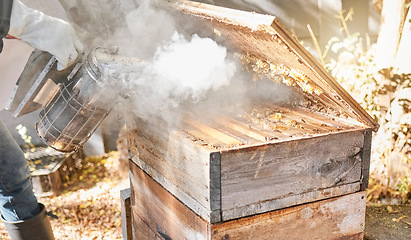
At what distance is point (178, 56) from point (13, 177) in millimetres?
1376

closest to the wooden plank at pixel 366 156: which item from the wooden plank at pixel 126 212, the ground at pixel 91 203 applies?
the wooden plank at pixel 126 212

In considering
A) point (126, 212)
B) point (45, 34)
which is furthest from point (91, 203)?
point (45, 34)

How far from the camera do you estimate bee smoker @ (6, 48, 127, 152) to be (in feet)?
6.90

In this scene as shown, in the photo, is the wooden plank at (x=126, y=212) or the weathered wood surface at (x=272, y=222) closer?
the weathered wood surface at (x=272, y=222)

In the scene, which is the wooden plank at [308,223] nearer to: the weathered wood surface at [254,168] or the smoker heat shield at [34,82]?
the weathered wood surface at [254,168]

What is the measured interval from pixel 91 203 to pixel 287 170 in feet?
10.0

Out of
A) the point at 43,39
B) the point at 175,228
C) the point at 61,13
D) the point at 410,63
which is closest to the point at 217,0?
the point at 61,13

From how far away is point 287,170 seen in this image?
1.77 m

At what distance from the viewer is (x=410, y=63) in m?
3.47

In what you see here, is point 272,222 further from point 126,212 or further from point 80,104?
point 126,212

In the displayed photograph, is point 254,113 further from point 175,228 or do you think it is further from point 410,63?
point 410,63

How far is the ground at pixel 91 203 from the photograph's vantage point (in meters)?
A: 3.73

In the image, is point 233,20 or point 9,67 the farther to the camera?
point 9,67

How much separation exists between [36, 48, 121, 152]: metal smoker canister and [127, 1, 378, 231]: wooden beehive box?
290 mm
